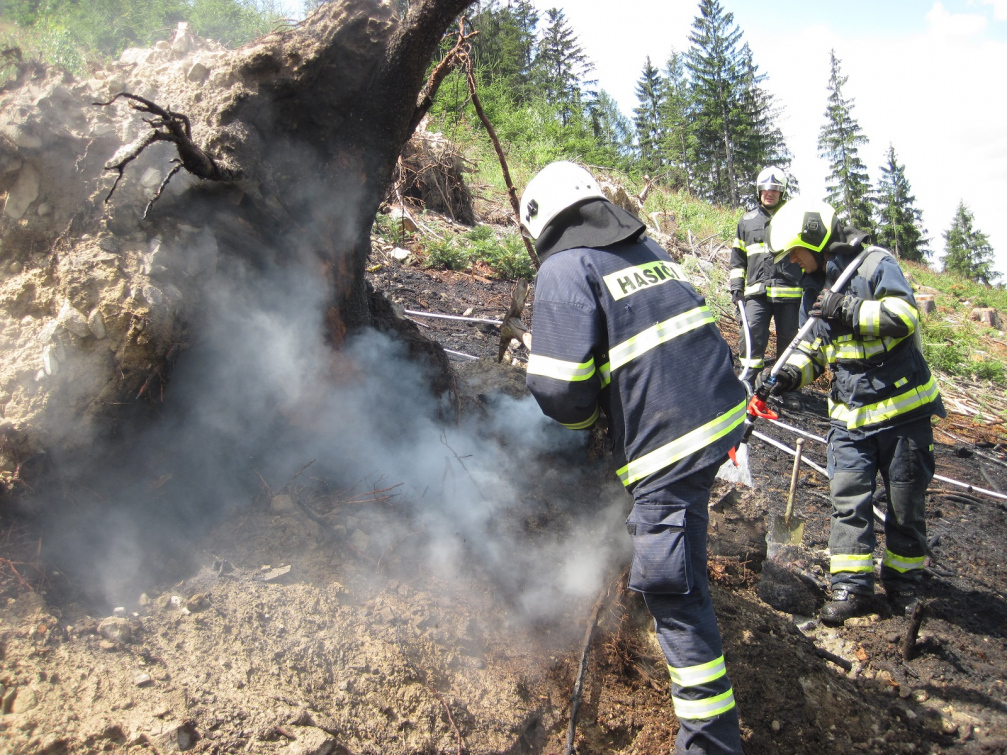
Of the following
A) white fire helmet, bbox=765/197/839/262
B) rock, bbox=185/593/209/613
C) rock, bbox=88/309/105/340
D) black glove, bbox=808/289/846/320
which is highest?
rock, bbox=88/309/105/340

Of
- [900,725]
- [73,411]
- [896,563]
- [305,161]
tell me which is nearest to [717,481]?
[896,563]

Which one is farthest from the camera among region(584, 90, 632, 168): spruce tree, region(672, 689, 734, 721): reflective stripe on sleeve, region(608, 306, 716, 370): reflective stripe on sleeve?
region(584, 90, 632, 168): spruce tree

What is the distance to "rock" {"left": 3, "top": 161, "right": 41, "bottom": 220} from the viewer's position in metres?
2.60

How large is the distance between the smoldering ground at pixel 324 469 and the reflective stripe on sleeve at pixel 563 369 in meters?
1.15

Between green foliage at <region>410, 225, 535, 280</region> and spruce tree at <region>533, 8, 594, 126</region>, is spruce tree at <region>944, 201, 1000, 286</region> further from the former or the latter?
green foliage at <region>410, 225, 535, 280</region>

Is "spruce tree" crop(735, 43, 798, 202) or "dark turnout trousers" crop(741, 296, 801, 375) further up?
"spruce tree" crop(735, 43, 798, 202)

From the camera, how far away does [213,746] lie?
1.91m

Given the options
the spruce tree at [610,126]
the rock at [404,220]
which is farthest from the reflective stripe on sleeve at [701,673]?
the spruce tree at [610,126]

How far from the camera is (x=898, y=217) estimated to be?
115ft

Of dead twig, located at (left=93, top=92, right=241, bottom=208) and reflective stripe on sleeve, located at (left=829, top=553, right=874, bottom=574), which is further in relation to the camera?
reflective stripe on sleeve, located at (left=829, top=553, right=874, bottom=574)

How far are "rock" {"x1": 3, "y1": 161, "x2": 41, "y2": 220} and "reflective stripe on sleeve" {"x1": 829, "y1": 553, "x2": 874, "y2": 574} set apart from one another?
477cm

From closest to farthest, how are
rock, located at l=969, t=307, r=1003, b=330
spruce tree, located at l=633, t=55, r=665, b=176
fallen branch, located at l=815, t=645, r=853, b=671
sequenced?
fallen branch, located at l=815, t=645, r=853, b=671
rock, located at l=969, t=307, r=1003, b=330
spruce tree, located at l=633, t=55, r=665, b=176

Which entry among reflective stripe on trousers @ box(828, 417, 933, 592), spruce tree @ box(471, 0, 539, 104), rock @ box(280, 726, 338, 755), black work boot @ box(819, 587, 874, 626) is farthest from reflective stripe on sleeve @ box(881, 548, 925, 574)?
spruce tree @ box(471, 0, 539, 104)

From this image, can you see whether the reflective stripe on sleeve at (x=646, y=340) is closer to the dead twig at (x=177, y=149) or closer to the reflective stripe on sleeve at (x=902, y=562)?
the dead twig at (x=177, y=149)
